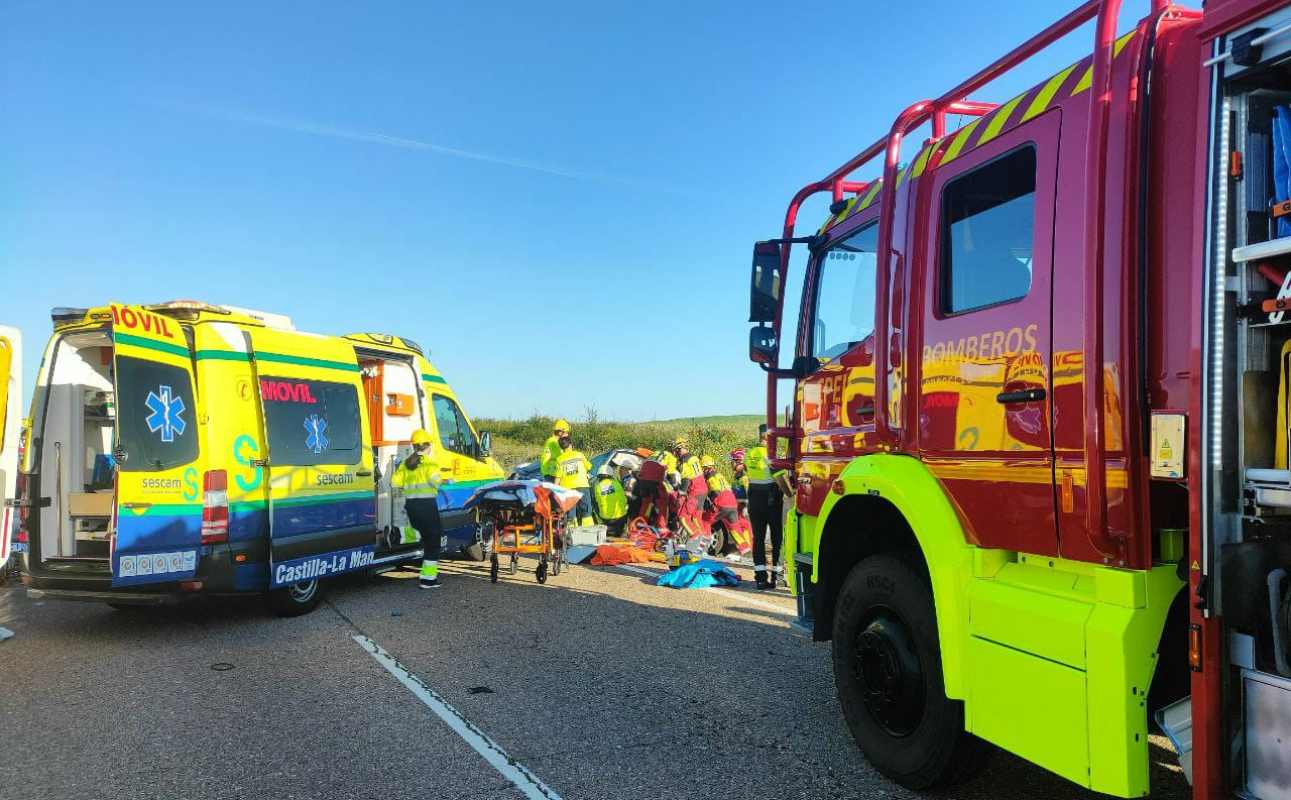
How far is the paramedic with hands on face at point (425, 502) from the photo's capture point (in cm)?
884

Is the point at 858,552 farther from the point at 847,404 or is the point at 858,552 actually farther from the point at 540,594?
the point at 540,594

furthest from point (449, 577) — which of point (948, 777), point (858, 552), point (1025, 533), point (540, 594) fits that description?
point (1025, 533)

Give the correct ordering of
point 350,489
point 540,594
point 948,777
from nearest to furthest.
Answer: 1. point 948,777
2. point 350,489
3. point 540,594

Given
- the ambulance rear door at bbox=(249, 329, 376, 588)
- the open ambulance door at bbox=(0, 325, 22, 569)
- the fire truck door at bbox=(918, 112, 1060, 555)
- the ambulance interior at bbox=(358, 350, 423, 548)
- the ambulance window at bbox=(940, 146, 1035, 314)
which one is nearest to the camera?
the fire truck door at bbox=(918, 112, 1060, 555)

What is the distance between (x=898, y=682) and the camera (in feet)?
11.8

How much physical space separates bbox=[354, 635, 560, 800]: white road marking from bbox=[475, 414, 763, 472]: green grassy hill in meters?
21.7

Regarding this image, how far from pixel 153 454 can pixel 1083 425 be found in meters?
6.41

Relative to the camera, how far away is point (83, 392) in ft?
24.1

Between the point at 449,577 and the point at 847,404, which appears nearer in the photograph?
the point at 847,404

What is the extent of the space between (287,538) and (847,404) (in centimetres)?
518

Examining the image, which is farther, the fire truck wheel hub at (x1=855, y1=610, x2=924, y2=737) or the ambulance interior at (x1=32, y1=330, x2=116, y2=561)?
the ambulance interior at (x1=32, y1=330, x2=116, y2=561)

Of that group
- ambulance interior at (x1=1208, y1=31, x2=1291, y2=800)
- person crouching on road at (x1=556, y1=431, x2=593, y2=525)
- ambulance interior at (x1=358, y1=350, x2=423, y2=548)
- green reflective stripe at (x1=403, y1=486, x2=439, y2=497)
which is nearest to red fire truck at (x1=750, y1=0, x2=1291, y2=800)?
ambulance interior at (x1=1208, y1=31, x2=1291, y2=800)

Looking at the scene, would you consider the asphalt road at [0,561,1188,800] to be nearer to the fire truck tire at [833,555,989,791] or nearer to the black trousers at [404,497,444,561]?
the fire truck tire at [833,555,989,791]

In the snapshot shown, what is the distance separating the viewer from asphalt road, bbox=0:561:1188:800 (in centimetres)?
384
